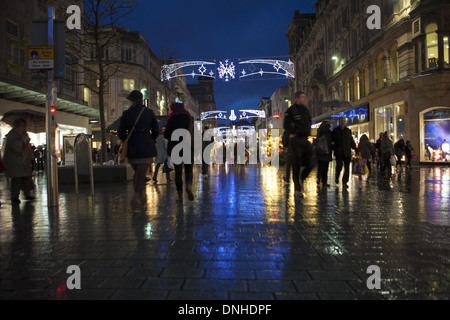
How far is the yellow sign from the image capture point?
7021 millimetres

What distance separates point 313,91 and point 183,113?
41.2 m

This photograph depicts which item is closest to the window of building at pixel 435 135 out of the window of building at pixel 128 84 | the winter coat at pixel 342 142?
the winter coat at pixel 342 142

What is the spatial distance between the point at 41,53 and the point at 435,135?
22360 mm

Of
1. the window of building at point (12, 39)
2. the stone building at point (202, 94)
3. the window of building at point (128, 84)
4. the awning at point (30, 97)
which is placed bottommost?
the awning at point (30, 97)

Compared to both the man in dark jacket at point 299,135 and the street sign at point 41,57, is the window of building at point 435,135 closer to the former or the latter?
the man in dark jacket at point 299,135

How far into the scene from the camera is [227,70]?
2281 centimetres

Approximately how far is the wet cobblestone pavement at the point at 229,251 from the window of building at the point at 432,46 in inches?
718

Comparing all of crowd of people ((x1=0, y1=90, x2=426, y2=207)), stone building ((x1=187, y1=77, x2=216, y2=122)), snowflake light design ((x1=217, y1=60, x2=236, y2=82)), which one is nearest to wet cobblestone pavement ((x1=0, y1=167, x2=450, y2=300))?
crowd of people ((x1=0, y1=90, x2=426, y2=207))

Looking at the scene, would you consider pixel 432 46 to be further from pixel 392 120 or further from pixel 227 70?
pixel 227 70

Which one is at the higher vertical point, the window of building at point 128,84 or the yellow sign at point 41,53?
the window of building at point 128,84

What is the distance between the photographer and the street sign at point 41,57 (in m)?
7.01

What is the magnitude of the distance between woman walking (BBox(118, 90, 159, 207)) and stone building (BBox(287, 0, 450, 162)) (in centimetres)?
1707

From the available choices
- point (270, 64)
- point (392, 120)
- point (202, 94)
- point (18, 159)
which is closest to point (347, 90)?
point (392, 120)
